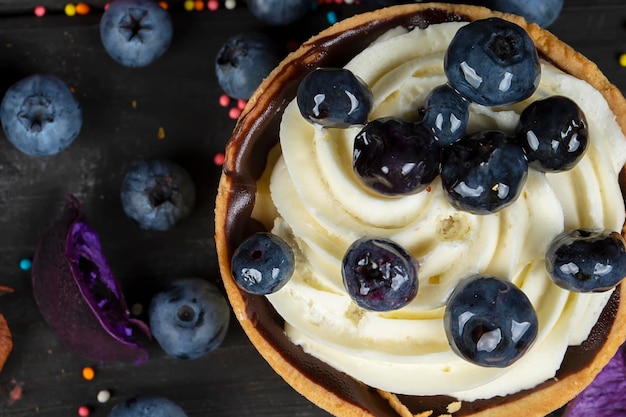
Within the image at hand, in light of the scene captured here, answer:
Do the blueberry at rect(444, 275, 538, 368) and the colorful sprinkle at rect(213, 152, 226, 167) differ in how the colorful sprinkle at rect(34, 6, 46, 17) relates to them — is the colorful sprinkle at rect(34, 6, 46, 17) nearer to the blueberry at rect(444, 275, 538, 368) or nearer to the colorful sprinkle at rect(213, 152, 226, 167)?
the colorful sprinkle at rect(213, 152, 226, 167)

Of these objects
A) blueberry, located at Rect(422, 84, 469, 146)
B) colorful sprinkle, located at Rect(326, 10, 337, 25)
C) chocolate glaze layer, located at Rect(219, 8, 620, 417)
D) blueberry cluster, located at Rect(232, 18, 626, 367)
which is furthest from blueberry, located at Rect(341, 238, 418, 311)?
colorful sprinkle, located at Rect(326, 10, 337, 25)

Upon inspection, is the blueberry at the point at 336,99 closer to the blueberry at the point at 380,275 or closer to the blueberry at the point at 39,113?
the blueberry at the point at 380,275

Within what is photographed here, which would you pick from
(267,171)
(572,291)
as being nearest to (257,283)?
(267,171)

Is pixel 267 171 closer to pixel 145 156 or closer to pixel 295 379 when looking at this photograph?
pixel 295 379

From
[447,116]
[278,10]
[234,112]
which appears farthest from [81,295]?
[447,116]

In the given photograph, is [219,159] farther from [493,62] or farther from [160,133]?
[493,62]

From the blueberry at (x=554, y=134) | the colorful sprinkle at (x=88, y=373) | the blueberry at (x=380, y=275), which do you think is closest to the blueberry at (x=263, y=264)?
the blueberry at (x=380, y=275)
